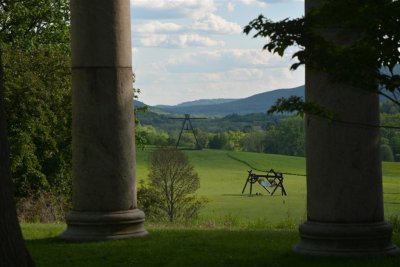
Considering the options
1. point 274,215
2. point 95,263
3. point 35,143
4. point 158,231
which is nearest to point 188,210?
point 274,215

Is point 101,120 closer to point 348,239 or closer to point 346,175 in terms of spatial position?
point 346,175

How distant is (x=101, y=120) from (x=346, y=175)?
470 inches

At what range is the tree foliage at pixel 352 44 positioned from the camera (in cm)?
2539

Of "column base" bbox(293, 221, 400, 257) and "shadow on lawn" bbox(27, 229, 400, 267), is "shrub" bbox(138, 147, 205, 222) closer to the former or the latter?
"shadow on lawn" bbox(27, 229, 400, 267)

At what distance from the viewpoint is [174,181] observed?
160 meters

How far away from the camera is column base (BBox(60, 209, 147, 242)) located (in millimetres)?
39312

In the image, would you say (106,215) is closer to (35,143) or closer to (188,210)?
(35,143)

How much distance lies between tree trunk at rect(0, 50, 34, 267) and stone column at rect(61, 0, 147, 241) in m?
11.6

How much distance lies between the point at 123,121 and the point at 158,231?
7101mm

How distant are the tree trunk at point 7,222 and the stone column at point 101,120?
1161 centimetres

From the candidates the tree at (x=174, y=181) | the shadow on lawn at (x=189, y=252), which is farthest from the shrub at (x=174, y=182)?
the shadow on lawn at (x=189, y=252)

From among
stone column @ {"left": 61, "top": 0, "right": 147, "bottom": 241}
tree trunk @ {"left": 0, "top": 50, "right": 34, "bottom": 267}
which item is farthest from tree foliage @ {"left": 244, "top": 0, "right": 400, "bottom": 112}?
stone column @ {"left": 61, "top": 0, "right": 147, "bottom": 241}

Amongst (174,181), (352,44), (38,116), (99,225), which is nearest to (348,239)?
(352,44)

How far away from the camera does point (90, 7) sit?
38.6 meters
